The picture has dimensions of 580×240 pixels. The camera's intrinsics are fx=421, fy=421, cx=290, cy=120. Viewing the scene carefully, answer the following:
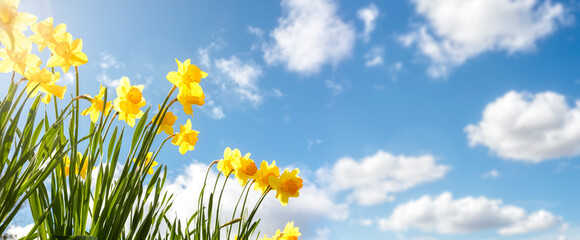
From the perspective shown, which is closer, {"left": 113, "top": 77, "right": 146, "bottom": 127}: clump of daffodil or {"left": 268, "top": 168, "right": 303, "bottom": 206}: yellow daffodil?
{"left": 113, "top": 77, "right": 146, "bottom": 127}: clump of daffodil

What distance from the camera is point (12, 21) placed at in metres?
1.18

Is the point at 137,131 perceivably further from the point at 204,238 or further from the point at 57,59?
the point at 204,238

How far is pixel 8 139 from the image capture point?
145 cm

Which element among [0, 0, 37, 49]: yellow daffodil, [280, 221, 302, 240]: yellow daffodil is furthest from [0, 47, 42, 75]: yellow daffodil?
[280, 221, 302, 240]: yellow daffodil

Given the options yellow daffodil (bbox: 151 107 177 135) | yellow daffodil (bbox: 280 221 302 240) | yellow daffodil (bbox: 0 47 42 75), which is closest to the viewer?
yellow daffodil (bbox: 0 47 42 75)

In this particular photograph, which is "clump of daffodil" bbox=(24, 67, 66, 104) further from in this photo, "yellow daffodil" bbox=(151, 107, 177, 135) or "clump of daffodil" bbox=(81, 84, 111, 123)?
"yellow daffodil" bbox=(151, 107, 177, 135)

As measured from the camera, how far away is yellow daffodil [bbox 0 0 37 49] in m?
1.16

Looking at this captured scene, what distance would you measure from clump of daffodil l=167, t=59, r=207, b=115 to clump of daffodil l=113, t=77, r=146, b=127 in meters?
0.16

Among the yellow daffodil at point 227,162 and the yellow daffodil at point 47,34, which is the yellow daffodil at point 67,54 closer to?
the yellow daffodil at point 47,34

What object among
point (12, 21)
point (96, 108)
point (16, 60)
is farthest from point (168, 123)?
point (12, 21)

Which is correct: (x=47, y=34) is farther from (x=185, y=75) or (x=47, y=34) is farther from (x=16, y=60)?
(x=185, y=75)

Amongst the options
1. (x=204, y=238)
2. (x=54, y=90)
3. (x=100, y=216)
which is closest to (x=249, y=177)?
(x=204, y=238)

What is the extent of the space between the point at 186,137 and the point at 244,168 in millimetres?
344

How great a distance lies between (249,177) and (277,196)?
180mm
